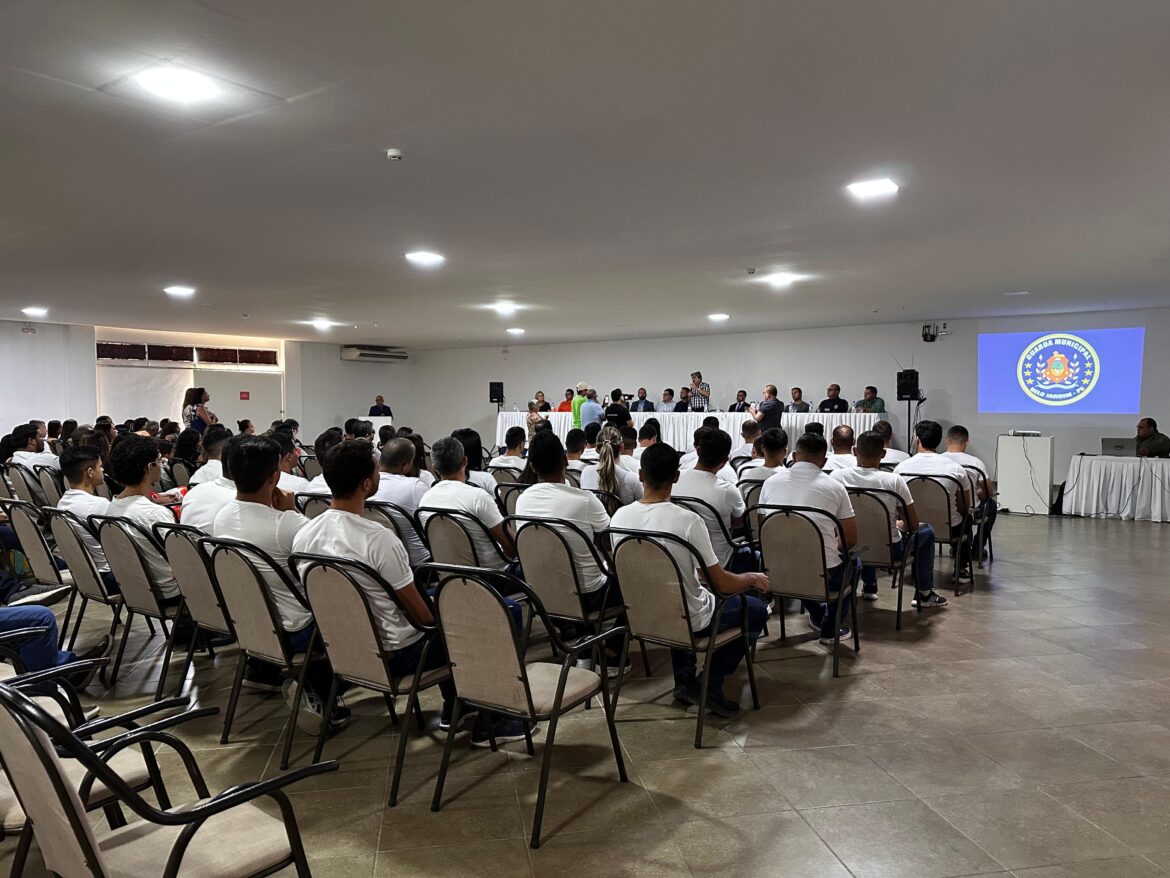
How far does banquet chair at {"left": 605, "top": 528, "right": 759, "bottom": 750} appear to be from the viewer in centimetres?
298

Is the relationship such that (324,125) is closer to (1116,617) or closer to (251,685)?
(251,685)

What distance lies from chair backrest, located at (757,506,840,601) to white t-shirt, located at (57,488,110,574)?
3.34m

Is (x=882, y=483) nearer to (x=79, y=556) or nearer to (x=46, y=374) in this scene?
(x=79, y=556)

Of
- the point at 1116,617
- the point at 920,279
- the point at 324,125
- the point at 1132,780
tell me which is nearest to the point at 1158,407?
the point at 920,279

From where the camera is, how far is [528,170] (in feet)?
14.5

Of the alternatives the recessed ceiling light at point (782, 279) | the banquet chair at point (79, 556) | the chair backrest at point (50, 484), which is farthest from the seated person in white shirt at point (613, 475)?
the chair backrest at point (50, 484)

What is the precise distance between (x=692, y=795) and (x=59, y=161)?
4.53m

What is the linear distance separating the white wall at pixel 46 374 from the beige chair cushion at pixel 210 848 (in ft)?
47.2

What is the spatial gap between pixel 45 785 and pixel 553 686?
148 cm

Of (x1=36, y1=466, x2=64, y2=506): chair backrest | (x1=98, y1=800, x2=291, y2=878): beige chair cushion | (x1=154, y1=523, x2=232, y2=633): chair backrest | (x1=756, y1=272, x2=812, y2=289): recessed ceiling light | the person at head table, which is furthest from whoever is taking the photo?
the person at head table

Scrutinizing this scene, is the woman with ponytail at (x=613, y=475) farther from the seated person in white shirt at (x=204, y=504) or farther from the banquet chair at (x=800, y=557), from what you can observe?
the seated person in white shirt at (x=204, y=504)

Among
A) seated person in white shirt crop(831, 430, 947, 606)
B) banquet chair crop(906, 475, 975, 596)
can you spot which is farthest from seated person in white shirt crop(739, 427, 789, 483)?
banquet chair crop(906, 475, 975, 596)

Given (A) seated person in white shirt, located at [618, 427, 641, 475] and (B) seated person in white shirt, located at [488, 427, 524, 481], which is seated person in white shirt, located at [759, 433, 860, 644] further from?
(B) seated person in white shirt, located at [488, 427, 524, 481]

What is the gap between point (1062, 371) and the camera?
11953mm
